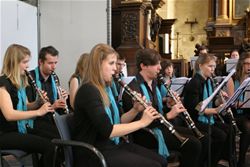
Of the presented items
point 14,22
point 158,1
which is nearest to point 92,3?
point 14,22

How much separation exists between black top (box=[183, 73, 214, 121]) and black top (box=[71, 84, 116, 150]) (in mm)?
1750

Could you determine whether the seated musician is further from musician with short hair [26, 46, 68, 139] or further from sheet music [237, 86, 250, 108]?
sheet music [237, 86, 250, 108]

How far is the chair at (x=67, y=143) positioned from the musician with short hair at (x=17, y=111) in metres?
0.57

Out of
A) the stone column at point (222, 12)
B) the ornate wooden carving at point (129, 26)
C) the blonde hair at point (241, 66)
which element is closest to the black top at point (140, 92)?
the blonde hair at point (241, 66)

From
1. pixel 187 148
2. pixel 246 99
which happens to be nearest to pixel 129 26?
pixel 246 99

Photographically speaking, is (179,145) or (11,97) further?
(179,145)

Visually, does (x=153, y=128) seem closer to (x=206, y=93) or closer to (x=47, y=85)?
(x=206, y=93)

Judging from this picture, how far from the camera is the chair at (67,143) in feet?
8.57

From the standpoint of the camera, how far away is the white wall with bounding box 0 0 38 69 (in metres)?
7.03

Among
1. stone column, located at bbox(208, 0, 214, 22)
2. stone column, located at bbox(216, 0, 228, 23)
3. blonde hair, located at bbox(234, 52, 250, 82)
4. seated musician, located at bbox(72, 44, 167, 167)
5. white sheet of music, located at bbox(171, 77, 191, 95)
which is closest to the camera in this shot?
seated musician, located at bbox(72, 44, 167, 167)

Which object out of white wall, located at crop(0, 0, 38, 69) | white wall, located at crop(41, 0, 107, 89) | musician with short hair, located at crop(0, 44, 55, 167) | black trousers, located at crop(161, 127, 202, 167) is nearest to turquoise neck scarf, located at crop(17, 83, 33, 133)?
musician with short hair, located at crop(0, 44, 55, 167)

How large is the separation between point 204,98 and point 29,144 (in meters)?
2.01

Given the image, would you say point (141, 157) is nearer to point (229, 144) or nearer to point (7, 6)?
point (229, 144)

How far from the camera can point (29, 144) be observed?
346 centimetres
